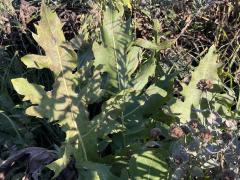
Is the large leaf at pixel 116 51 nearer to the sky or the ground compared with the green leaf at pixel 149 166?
nearer to the sky

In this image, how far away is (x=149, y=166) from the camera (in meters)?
1.46

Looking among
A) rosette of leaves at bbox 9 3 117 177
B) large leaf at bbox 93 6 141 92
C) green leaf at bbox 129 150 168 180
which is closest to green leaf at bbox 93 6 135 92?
large leaf at bbox 93 6 141 92

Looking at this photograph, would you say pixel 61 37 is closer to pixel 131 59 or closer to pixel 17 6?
pixel 131 59

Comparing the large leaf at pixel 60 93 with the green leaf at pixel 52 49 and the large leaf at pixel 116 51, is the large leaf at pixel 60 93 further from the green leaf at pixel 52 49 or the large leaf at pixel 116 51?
the large leaf at pixel 116 51

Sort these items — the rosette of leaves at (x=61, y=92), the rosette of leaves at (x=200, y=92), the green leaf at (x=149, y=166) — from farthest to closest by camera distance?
the rosette of leaves at (x=200, y=92) → the rosette of leaves at (x=61, y=92) → the green leaf at (x=149, y=166)

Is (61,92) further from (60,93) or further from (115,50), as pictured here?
(115,50)

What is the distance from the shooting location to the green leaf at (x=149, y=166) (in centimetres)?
146

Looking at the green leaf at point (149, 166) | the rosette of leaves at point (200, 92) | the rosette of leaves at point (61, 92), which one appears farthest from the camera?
the rosette of leaves at point (200, 92)

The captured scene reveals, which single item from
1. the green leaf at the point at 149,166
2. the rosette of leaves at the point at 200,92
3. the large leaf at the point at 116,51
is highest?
the large leaf at the point at 116,51

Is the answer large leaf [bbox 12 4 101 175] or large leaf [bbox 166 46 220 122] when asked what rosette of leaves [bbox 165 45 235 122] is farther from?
large leaf [bbox 12 4 101 175]

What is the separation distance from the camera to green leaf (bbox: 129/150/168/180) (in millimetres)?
1459

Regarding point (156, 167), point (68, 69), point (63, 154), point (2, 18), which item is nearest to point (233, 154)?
point (156, 167)

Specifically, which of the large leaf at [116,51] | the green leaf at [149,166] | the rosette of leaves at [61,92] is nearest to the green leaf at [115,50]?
the large leaf at [116,51]

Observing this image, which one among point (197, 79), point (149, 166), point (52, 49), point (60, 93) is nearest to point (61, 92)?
point (60, 93)
